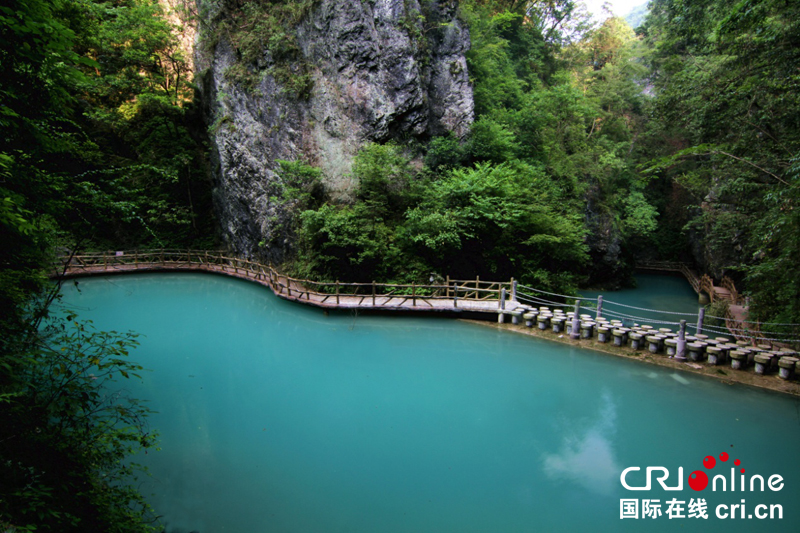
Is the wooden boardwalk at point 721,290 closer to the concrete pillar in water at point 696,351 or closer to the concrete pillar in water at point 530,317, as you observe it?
the concrete pillar in water at point 696,351

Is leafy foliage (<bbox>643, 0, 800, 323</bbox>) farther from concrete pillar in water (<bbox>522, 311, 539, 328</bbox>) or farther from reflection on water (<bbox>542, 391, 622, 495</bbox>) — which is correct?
concrete pillar in water (<bbox>522, 311, 539, 328</bbox>)

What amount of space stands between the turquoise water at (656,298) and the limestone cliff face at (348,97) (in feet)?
34.1

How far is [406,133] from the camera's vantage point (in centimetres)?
1523

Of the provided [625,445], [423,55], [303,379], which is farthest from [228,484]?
[423,55]

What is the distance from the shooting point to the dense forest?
3.66 metres

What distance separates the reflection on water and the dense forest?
4285mm

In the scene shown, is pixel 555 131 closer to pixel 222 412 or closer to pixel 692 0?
pixel 692 0

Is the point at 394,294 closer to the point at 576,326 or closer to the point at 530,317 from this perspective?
the point at 530,317

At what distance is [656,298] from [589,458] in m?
16.1

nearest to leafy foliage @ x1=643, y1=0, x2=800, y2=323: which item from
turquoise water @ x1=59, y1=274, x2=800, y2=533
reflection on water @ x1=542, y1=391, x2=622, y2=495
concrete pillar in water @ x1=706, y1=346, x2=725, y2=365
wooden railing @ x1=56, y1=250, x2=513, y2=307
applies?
concrete pillar in water @ x1=706, y1=346, x2=725, y2=365

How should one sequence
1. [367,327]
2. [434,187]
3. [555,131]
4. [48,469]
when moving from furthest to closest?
1. [555,131]
2. [434,187]
3. [367,327]
4. [48,469]

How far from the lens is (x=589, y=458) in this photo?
5.81 metres

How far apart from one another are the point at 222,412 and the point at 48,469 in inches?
159

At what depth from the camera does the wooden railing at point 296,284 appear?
40.2 feet
